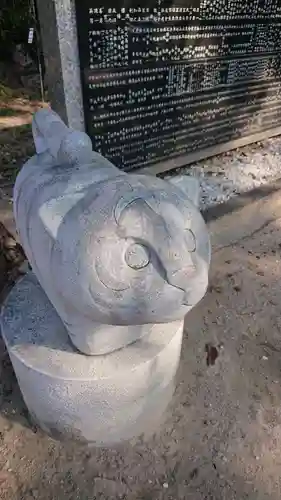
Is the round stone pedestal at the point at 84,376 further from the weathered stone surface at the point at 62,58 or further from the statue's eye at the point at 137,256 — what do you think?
the weathered stone surface at the point at 62,58

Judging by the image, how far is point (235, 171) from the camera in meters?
3.78

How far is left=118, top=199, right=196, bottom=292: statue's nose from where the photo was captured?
38.1 inches

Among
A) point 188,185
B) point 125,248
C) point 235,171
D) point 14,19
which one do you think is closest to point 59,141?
point 188,185

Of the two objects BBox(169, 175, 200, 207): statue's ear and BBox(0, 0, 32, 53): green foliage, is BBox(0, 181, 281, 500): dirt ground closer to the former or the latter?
BBox(169, 175, 200, 207): statue's ear

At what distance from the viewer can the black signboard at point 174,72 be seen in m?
2.52

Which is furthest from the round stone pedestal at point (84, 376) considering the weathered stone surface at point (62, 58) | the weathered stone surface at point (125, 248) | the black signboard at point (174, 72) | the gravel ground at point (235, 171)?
the gravel ground at point (235, 171)

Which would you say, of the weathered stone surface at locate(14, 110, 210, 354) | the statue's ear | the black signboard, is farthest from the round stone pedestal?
the black signboard

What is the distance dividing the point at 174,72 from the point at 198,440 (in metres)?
2.39

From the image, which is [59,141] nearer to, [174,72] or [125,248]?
[125,248]

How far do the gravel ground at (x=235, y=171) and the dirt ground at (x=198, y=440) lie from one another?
119 centimetres

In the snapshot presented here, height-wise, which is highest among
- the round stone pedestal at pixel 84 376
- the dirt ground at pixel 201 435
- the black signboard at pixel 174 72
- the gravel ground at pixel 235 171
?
the black signboard at pixel 174 72

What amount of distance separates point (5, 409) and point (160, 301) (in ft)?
4.17

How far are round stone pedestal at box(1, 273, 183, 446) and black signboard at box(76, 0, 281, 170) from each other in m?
1.49

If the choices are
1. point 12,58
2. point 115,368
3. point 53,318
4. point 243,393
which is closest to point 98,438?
point 115,368
